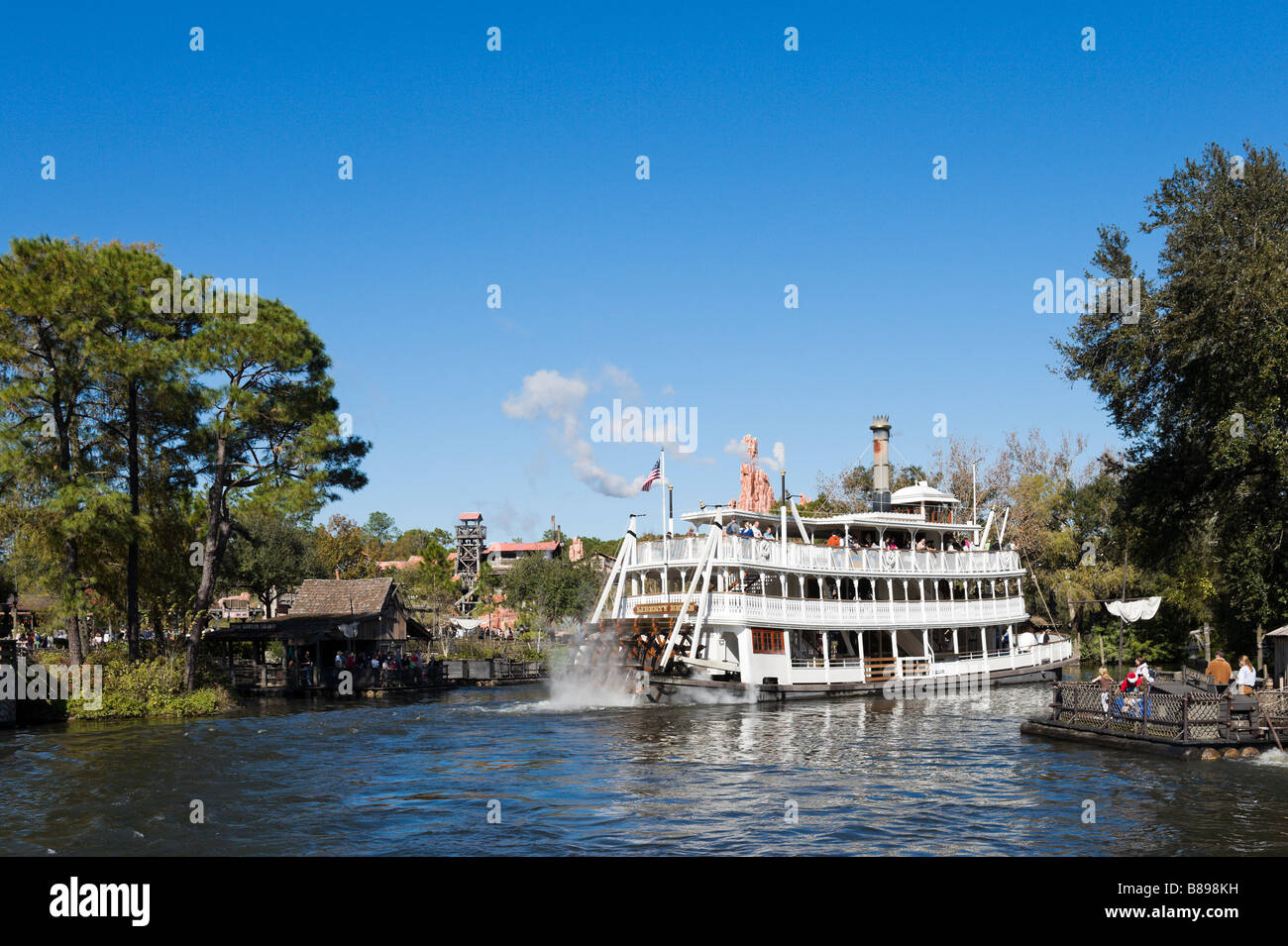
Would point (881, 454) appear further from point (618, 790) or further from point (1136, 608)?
point (618, 790)

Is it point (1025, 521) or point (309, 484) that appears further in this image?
point (1025, 521)

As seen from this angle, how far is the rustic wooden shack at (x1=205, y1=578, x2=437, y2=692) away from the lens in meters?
43.3

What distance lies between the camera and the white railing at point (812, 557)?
36525 millimetres

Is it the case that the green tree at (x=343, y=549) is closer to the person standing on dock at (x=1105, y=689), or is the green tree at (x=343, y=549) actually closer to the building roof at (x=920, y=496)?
the building roof at (x=920, y=496)

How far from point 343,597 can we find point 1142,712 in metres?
35.9

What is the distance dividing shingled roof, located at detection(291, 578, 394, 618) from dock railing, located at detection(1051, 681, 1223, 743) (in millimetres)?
31604

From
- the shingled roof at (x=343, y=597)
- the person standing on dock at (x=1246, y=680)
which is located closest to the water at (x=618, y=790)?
the person standing on dock at (x=1246, y=680)

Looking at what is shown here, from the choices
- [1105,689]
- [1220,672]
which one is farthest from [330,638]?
[1220,672]

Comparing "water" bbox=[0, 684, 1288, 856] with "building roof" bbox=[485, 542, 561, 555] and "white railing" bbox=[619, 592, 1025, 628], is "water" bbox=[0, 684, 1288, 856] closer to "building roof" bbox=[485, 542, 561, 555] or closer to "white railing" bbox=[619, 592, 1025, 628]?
"white railing" bbox=[619, 592, 1025, 628]

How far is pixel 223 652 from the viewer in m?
51.1

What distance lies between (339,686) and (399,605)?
8.37 m

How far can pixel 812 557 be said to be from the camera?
3891cm
